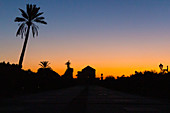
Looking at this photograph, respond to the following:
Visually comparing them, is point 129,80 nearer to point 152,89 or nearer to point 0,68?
point 152,89

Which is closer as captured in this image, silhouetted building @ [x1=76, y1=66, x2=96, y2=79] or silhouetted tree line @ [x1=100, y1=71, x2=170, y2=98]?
silhouetted tree line @ [x1=100, y1=71, x2=170, y2=98]

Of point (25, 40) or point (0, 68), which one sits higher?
point (25, 40)

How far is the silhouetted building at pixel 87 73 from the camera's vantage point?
150375 mm

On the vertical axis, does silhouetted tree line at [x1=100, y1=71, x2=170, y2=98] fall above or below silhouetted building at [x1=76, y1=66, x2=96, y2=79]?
below

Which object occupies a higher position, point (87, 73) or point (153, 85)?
point (87, 73)

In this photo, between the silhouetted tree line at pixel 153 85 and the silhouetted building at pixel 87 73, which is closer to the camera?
the silhouetted tree line at pixel 153 85

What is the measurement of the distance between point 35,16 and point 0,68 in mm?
18243

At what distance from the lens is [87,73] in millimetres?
150625

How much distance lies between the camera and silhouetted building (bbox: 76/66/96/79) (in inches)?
5920

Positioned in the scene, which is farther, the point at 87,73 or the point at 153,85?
the point at 87,73

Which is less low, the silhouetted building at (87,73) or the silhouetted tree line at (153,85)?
the silhouetted building at (87,73)

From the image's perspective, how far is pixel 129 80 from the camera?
4366 cm

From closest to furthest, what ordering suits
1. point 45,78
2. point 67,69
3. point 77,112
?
point 77,112
point 45,78
point 67,69

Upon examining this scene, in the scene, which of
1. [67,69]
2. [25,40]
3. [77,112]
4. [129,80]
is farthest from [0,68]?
[67,69]
